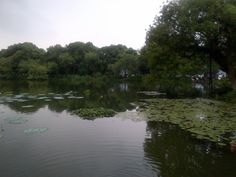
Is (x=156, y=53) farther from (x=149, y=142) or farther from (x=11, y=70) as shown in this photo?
(x=11, y=70)

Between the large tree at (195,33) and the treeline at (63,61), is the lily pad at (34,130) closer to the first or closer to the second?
the large tree at (195,33)

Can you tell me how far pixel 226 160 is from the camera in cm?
906

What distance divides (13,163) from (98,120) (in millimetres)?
7430

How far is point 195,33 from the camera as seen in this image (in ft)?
80.2

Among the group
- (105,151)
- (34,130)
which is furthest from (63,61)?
(105,151)

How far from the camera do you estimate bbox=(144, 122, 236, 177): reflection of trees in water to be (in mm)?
8125

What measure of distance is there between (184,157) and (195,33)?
17.2 meters

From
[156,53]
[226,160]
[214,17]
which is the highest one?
[214,17]

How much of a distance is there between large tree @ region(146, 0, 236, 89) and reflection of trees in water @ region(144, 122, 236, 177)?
533 inches

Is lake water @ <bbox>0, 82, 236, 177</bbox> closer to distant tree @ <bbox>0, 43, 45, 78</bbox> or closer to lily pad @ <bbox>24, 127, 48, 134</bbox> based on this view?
lily pad @ <bbox>24, 127, 48, 134</bbox>

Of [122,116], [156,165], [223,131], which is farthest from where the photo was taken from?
[122,116]

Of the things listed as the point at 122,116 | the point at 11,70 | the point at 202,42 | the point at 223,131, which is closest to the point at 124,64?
the point at 11,70

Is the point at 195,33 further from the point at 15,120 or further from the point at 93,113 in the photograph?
the point at 15,120

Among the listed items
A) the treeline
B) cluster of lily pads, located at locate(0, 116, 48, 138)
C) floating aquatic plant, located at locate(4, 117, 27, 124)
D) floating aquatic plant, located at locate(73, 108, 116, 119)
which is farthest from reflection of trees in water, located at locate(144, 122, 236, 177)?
the treeline
